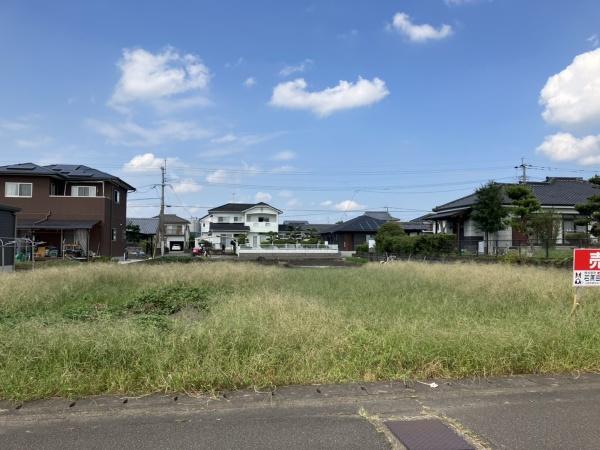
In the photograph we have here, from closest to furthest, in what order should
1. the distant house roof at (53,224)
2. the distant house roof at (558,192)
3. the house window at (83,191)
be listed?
1. the distant house roof at (53,224)
2. the distant house roof at (558,192)
3. the house window at (83,191)

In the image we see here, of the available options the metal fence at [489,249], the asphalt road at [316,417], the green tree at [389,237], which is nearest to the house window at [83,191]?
the metal fence at [489,249]

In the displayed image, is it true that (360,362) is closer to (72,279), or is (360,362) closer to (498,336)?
(498,336)

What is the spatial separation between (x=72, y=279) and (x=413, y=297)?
8441 mm

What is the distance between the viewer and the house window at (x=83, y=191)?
33.9m

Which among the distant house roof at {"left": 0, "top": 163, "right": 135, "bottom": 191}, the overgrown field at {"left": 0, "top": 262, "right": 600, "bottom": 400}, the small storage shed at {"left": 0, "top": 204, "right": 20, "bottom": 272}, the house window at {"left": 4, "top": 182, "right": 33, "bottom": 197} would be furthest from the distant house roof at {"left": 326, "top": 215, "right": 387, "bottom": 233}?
the overgrown field at {"left": 0, "top": 262, "right": 600, "bottom": 400}

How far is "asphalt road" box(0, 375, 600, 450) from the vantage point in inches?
132

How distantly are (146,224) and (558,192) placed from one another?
2106 inches

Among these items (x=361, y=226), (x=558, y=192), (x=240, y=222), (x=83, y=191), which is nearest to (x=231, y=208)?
(x=240, y=222)

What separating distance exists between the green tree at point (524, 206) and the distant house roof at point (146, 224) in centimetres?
5121

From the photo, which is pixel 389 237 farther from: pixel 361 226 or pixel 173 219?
pixel 173 219

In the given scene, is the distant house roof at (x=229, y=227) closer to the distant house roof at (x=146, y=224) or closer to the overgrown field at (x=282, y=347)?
the distant house roof at (x=146, y=224)

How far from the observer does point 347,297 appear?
958cm

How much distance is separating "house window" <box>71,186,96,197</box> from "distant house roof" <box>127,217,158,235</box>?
3173 cm

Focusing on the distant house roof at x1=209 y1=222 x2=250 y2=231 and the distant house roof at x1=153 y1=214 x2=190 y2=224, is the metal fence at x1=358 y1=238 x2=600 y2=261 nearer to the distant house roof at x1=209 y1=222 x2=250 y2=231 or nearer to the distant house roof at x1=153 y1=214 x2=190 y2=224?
the distant house roof at x1=209 y1=222 x2=250 y2=231
